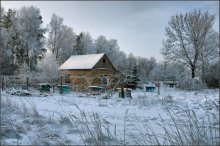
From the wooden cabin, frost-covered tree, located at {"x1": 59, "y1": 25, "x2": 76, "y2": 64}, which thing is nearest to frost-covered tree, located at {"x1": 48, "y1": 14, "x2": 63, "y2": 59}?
frost-covered tree, located at {"x1": 59, "y1": 25, "x2": 76, "y2": 64}

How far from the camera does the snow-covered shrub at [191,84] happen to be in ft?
104

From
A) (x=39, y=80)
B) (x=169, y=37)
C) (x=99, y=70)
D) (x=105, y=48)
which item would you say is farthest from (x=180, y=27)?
(x=105, y=48)

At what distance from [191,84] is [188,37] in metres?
8.61

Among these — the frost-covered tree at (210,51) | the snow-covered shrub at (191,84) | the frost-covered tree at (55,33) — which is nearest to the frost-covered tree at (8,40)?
the frost-covered tree at (55,33)

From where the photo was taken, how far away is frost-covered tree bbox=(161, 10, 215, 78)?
38531 mm

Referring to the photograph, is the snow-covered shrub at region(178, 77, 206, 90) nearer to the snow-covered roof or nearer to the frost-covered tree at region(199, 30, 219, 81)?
the frost-covered tree at region(199, 30, 219, 81)

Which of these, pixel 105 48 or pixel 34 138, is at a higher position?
pixel 105 48

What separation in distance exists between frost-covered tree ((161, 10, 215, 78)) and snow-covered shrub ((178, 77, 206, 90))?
6.70 meters

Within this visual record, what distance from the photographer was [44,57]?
52.0 metres

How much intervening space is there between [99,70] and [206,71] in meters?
12.9

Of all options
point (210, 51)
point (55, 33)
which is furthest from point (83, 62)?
point (55, 33)

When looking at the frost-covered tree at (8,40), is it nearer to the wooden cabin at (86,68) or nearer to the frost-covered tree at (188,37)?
the wooden cabin at (86,68)

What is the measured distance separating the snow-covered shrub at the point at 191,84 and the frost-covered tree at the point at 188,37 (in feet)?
22.0

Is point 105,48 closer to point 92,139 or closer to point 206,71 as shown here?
point 206,71
